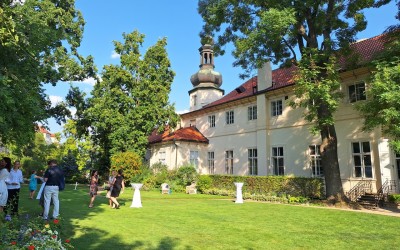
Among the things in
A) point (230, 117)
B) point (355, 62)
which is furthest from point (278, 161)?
point (355, 62)

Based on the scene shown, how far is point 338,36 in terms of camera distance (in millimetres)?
16078

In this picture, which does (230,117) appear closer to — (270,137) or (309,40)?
(270,137)

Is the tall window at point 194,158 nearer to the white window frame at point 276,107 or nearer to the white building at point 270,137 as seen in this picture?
the white building at point 270,137

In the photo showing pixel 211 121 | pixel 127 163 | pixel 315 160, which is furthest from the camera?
pixel 211 121

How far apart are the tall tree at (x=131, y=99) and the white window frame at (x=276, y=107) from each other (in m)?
10.1

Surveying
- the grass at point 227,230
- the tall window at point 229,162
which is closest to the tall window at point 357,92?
the grass at point 227,230

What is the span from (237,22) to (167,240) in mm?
14386

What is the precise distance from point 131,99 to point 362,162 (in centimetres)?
1943

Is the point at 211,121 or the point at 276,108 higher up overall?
the point at 211,121

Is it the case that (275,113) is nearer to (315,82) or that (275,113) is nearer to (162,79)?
(315,82)

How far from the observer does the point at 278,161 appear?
22891 mm

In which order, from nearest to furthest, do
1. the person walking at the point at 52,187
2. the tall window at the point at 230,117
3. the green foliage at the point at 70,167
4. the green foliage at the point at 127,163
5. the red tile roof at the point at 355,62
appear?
the person walking at the point at 52,187
the red tile roof at the point at 355,62
the green foliage at the point at 127,163
the tall window at the point at 230,117
the green foliage at the point at 70,167

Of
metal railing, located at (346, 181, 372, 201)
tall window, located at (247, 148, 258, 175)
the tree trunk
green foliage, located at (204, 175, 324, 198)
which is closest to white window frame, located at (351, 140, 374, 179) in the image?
metal railing, located at (346, 181, 372, 201)

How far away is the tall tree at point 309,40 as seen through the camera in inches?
560
